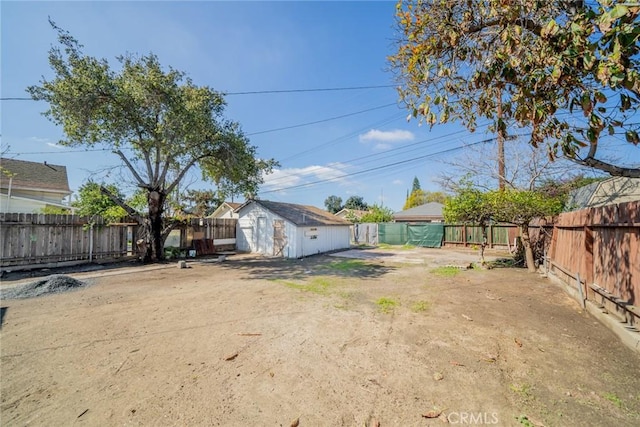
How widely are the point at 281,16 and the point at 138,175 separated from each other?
29.1ft

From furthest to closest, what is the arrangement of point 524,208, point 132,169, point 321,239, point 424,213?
point 424,213, point 321,239, point 132,169, point 524,208

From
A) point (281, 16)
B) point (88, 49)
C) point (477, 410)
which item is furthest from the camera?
point (88, 49)

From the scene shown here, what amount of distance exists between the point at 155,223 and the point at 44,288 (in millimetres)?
5671

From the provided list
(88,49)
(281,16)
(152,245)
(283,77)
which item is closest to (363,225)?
(283,77)

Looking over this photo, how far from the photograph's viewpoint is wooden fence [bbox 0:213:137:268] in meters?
8.90

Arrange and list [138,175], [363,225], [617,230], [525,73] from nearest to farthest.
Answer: [525,73], [617,230], [138,175], [363,225]

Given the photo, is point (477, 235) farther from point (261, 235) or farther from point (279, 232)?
point (261, 235)

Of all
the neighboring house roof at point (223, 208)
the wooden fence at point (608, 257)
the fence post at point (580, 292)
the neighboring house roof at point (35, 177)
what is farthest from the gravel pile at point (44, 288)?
the neighboring house roof at point (223, 208)

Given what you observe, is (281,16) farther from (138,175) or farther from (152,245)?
(152,245)

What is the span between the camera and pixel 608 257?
4820mm

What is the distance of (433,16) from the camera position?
11.1 feet

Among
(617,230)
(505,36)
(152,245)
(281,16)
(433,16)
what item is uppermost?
(281,16)

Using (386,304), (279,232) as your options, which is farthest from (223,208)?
(386,304)

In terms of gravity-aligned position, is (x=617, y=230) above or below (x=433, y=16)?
below
